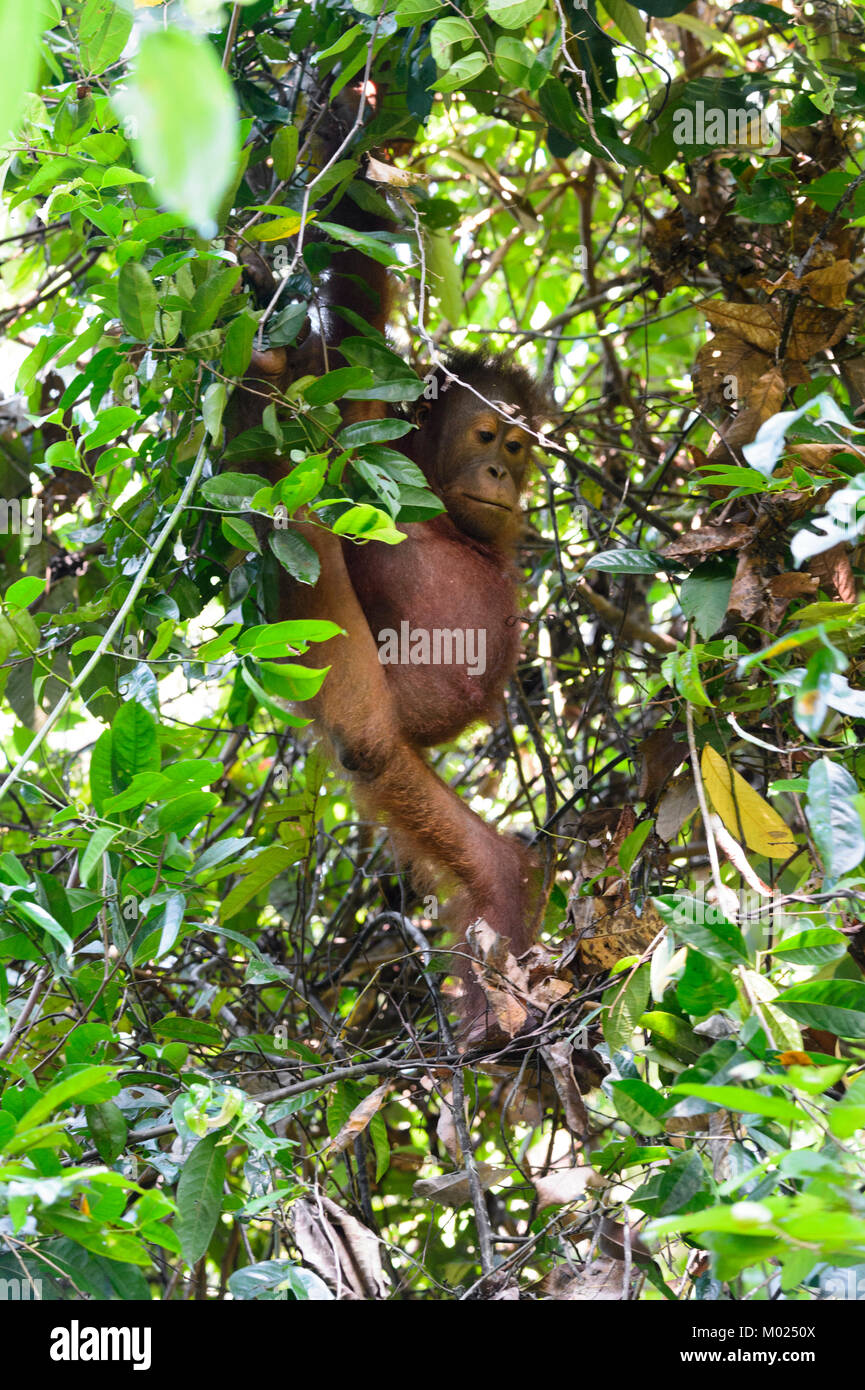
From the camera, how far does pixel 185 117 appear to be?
41cm

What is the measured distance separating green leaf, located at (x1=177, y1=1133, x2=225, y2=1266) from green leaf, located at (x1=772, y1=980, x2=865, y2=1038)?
769 mm

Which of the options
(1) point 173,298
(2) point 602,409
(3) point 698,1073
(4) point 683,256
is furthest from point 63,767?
(3) point 698,1073

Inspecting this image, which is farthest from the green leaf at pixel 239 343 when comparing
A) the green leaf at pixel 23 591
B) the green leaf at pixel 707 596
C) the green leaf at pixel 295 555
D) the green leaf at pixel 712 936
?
the green leaf at pixel 712 936

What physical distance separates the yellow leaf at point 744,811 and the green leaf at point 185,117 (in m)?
1.53

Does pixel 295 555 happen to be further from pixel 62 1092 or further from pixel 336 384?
pixel 62 1092

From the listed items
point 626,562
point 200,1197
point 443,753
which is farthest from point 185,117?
point 443,753

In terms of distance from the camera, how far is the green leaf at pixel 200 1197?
56.1 inches

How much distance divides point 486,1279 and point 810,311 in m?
1.94

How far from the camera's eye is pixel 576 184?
3.16 metres

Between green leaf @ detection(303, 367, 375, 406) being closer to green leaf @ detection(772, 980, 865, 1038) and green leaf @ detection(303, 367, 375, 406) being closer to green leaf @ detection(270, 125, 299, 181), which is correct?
green leaf @ detection(270, 125, 299, 181)

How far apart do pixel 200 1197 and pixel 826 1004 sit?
0.84 m

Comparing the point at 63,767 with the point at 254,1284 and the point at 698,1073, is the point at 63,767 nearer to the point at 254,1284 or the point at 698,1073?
the point at 254,1284

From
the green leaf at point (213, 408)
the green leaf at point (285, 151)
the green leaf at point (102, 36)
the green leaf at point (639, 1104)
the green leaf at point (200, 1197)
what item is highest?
the green leaf at point (102, 36)

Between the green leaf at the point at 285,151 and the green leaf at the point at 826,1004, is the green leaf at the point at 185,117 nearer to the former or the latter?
the green leaf at the point at 826,1004
